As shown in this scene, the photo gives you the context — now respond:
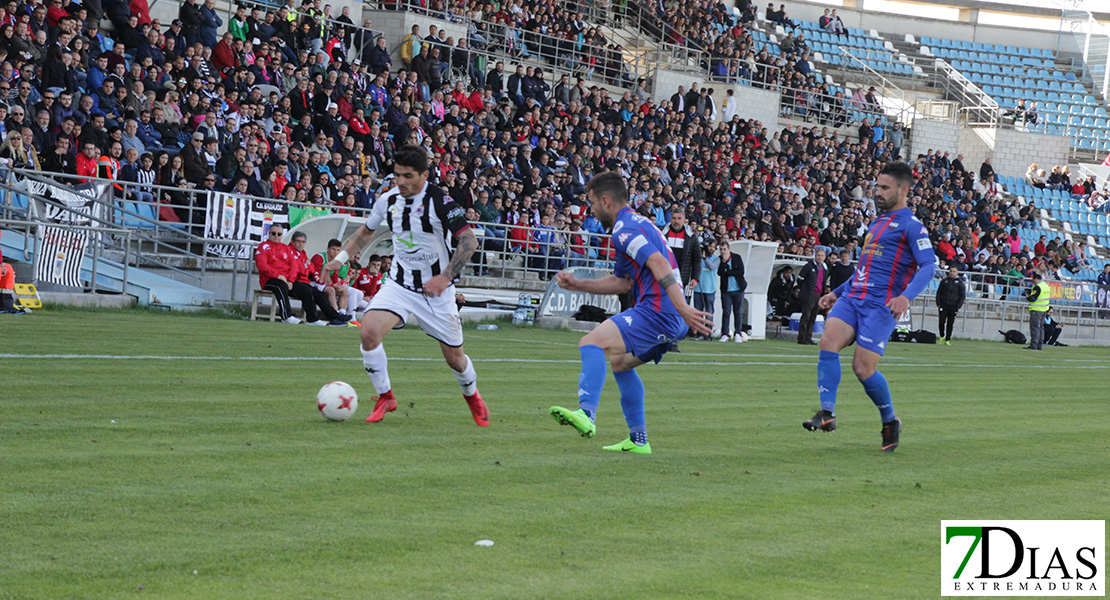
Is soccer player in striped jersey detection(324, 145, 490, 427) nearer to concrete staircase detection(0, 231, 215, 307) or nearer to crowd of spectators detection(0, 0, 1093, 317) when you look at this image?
crowd of spectators detection(0, 0, 1093, 317)

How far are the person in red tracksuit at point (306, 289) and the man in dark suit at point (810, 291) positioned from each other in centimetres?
973

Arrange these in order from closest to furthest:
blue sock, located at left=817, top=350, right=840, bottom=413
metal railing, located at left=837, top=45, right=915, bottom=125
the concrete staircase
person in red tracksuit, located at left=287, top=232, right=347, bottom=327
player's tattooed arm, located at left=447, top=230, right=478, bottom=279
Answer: player's tattooed arm, located at left=447, top=230, right=478, bottom=279
blue sock, located at left=817, top=350, right=840, bottom=413
the concrete staircase
person in red tracksuit, located at left=287, top=232, right=347, bottom=327
metal railing, located at left=837, top=45, right=915, bottom=125

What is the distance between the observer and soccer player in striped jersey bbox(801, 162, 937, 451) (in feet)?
28.6

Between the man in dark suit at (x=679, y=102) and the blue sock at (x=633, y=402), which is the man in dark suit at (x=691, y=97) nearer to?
the man in dark suit at (x=679, y=102)

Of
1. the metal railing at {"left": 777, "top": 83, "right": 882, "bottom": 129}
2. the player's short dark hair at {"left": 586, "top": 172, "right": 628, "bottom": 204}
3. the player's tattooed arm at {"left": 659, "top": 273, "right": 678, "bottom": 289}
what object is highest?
the metal railing at {"left": 777, "top": 83, "right": 882, "bottom": 129}

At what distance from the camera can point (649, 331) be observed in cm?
762

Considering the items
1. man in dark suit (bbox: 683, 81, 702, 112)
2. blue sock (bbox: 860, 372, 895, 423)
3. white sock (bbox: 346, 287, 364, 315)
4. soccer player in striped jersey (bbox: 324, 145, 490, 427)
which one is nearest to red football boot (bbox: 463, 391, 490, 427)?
soccer player in striped jersey (bbox: 324, 145, 490, 427)

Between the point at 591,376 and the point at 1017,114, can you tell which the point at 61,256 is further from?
the point at 1017,114

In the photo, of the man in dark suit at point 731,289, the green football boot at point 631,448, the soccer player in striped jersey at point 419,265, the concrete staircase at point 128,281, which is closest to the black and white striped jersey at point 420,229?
the soccer player in striped jersey at point 419,265

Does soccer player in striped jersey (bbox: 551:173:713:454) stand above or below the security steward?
above

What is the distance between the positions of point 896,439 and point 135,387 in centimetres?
585

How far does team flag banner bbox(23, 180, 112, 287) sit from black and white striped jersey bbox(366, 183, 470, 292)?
1061 centimetres

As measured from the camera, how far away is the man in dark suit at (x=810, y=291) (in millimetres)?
24172

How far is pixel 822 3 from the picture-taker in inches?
2095
